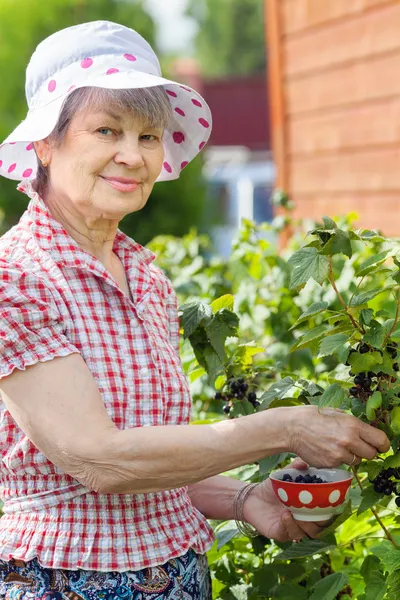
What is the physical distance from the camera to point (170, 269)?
13.9 feet

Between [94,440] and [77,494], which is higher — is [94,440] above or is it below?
above

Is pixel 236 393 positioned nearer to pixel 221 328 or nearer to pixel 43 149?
pixel 221 328

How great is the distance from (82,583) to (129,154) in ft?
2.81

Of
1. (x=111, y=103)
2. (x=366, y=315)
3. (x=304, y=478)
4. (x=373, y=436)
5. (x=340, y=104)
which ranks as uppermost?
(x=340, y=104)

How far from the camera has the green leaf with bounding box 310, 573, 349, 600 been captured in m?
2.21

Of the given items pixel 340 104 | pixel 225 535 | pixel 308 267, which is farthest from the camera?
pixel 340 104

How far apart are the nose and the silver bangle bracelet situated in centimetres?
79

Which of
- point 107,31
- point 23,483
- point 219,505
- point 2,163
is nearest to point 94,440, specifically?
point 23,483

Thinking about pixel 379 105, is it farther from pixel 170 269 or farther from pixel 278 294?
pixel 278 294

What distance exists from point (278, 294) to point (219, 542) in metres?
1.40

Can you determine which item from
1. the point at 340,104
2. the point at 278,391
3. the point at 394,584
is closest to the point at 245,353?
the point at 278,391

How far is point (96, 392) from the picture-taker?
191cm

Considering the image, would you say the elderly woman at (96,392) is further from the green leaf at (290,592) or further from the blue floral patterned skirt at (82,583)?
the green leaf at (290,592)

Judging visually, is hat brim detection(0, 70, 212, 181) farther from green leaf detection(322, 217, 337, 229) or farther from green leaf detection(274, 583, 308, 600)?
green leaf detection(274, 583, 308, 600)
